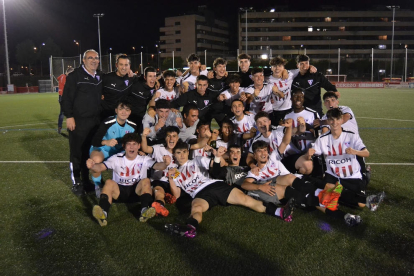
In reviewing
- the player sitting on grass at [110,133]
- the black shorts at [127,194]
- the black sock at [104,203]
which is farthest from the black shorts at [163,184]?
the player sitting on grass at [110,133]

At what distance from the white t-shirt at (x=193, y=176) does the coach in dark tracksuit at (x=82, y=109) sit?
161 centimetres

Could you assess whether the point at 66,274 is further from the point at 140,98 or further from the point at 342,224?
the point at 140,98

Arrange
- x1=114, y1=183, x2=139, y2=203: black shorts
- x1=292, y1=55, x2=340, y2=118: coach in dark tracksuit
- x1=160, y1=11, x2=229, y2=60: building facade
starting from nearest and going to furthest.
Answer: x1=114, y1=183, x2=139, y2=203: black shorts < x1=292, y1=55, x2=340, y2=118: coach in dark tracksuit < x1=160, y1=11, x2=229, y2=60: building facade

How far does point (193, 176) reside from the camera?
4621mm

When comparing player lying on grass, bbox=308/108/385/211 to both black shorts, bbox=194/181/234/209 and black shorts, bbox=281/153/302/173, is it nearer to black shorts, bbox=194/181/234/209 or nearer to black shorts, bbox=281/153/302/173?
black shorts, bbox=281/153/302/173

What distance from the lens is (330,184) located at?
14.8ft

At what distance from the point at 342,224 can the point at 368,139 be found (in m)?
5.73

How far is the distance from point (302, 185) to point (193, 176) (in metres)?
1.39

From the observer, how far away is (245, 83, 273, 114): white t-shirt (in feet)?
21.2

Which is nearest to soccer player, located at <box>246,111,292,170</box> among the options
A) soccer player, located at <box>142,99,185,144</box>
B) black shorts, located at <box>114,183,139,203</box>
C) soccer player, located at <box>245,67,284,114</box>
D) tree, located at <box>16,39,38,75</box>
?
soccer player, located at <box>245,67,284,114</box>

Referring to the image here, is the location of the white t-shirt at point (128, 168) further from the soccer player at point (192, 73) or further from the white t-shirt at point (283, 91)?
the white t-shirt at point (283, 91)

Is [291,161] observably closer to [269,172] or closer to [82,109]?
[269,172]

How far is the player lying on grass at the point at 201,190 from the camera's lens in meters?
4.06

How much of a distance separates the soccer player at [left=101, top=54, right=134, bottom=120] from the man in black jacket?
36.1 inches
